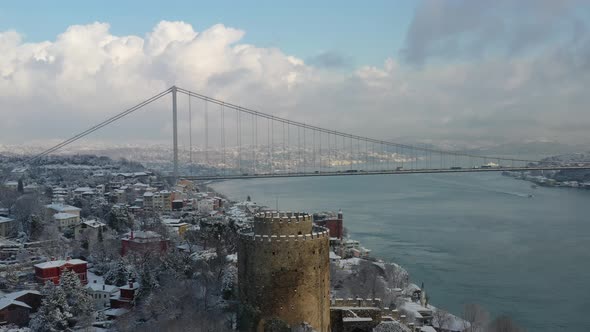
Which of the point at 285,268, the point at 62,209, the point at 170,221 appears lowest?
the point at 170,221

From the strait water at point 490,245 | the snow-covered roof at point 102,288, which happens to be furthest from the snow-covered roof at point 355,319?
the strait water at point 490,245

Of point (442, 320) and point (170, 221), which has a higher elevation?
point (170, 221)

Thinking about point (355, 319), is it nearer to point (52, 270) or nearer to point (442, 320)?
point (442, 320)

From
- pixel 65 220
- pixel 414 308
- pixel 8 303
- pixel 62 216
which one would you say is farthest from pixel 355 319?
pixel 62 216

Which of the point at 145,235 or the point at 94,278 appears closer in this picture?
the point at 94,278

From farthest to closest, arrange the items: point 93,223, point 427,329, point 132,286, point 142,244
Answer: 1. point 93,223
2. point 142,244
3. point 132,286
4. point 427,329

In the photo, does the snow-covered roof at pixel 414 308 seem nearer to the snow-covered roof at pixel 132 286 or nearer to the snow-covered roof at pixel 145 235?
the snow-covered roof at pixel 132 286

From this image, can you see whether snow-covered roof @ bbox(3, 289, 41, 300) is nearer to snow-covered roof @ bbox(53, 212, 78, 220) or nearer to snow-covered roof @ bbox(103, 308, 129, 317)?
snow-covered roof @ bbox(103, 308, 129, 317)

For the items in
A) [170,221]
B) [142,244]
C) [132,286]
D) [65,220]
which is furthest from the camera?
[170,221]
